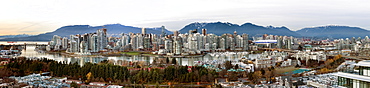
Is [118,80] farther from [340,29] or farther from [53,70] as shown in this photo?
[340,29]

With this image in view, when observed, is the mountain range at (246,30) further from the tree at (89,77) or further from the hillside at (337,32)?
the tree at (89,77)

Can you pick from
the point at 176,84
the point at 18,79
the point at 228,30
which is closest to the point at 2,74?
the point at 18,79

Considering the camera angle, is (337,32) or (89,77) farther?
(337,32)

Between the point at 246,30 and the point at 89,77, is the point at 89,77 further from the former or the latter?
the point at 246,30

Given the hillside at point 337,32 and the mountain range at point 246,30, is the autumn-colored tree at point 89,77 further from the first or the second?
the hillside at point 337,32

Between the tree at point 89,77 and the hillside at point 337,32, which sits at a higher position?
the hillside at point 337,32

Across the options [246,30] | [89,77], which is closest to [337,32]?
[246,30]

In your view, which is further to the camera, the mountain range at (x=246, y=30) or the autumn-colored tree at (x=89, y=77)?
the mountain range at (x=246, y=30)

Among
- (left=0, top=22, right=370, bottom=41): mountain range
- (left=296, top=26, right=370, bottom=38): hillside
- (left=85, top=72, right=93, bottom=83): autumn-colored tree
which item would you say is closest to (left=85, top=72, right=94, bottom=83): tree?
(left=85, top=72, right=93, bottom=83): autumn-colored tree

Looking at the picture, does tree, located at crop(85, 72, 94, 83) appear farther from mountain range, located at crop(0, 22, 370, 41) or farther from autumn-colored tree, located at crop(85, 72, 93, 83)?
mountain range, located at crop(0, 22, 370, 41)

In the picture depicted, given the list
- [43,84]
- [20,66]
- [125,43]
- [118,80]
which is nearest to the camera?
[43,84]

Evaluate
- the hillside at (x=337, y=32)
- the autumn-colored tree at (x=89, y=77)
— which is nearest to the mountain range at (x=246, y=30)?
the hillside at (x=337, y=32)
